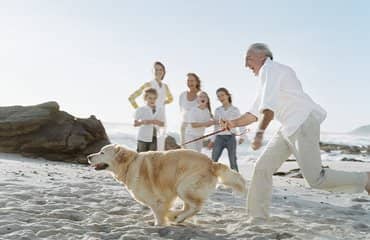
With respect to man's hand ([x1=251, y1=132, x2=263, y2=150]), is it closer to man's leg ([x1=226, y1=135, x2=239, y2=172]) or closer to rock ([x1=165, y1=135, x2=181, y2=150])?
man's leg ([x1=226, y1=135, x2=239, y2=172])

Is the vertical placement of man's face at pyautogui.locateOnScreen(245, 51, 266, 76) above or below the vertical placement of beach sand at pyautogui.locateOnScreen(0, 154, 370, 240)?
above

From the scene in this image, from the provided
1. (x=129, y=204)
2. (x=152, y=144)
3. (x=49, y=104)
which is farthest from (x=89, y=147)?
(x=129, y=204)

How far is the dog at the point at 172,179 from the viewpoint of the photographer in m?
5.16

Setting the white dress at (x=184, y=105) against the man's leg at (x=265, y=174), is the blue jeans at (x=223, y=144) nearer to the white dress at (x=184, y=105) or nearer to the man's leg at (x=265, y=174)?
the white dress at (x=184, y=105)

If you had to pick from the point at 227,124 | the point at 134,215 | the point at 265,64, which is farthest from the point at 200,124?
the point at 265,64

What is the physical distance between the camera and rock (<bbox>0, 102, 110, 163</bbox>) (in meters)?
13.1

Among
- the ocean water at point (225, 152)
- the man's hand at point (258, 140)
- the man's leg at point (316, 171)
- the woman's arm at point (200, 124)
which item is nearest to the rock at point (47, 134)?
the woman's arm at point (200, 124)

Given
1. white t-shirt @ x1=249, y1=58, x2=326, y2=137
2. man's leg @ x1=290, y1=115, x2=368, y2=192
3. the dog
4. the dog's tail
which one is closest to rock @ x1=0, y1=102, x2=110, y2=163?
the dog

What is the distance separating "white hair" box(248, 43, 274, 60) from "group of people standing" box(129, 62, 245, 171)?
11.4ft

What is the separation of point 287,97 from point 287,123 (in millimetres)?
269

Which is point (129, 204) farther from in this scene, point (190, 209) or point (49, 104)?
point (49, 104)

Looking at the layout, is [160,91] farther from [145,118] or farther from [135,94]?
[145,118]

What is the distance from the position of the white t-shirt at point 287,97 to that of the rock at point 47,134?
8983 millimetres

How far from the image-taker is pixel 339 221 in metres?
5.64
